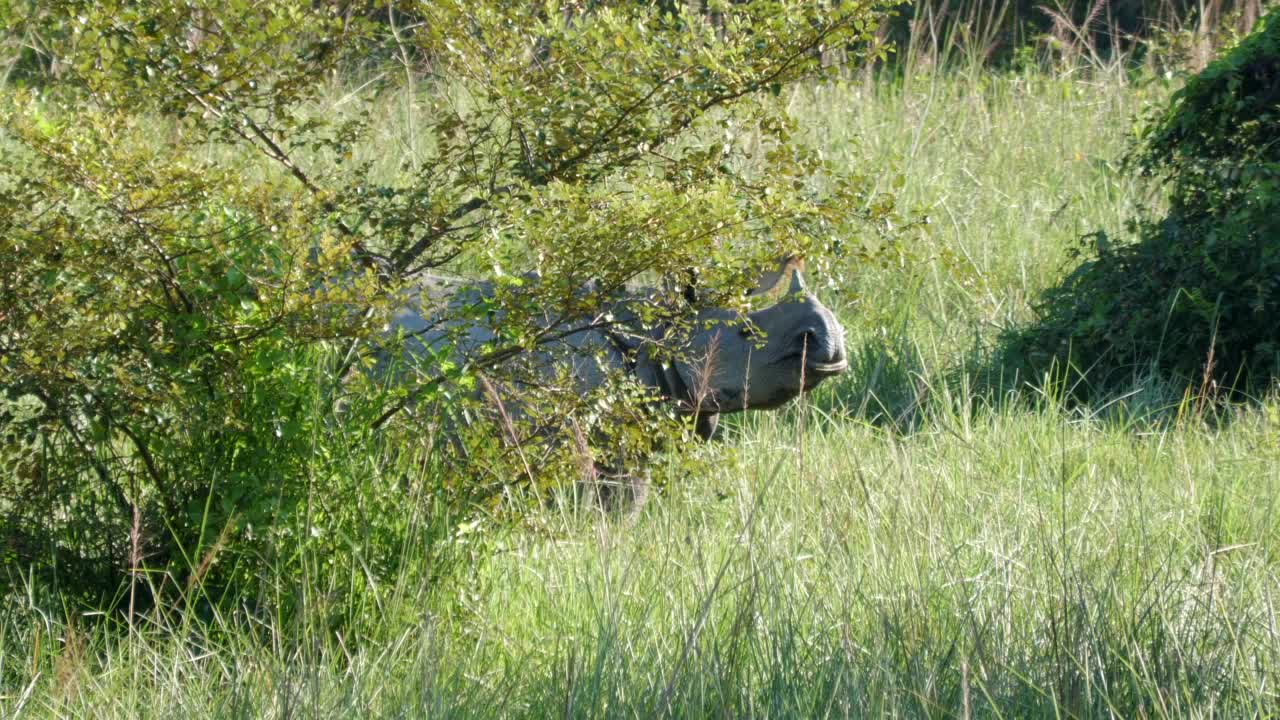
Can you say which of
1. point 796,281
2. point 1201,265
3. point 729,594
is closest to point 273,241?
point 729,594

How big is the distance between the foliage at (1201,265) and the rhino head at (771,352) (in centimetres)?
210

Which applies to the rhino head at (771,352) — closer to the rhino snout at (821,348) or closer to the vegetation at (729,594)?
the rhino snout at (821,348)

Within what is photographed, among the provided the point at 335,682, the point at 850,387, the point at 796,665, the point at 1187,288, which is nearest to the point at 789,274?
the point at 796,665

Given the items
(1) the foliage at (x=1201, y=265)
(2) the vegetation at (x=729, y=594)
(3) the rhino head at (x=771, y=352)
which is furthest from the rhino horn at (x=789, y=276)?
(1) the foliage at (x=1201, y=265)

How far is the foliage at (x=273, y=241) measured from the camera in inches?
119

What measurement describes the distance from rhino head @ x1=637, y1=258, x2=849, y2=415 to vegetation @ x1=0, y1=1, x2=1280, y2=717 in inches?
6.5

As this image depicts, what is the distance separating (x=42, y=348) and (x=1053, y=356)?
420 centimetres

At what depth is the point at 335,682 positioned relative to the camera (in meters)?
2.75

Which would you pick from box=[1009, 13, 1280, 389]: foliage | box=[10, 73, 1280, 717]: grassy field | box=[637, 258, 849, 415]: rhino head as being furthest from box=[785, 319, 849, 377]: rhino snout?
box=[1009, 13, 1280, 389]: foliage

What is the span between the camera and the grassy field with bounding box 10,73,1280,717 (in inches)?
99.0

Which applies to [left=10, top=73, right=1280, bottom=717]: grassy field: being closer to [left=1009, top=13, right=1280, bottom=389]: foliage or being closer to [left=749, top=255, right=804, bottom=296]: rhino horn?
[left=749, top=255, right=804, bottom=296]: rhino horn

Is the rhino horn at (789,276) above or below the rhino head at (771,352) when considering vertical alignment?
above

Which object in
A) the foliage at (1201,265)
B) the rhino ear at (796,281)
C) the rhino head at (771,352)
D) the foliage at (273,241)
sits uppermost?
the foliage at (273,241)

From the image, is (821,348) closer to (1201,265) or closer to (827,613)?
(827,613)
